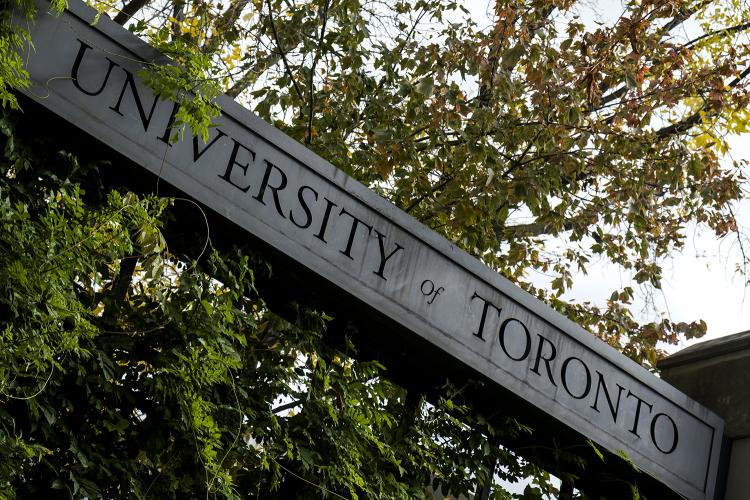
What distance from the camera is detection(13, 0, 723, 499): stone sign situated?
12.9 feet

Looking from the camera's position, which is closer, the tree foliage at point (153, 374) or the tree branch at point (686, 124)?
the tree foliage at point (153, 374)

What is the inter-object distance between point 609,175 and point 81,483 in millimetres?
5306

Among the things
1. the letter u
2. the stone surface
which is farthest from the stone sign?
the stone surface

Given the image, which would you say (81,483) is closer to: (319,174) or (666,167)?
(319,174)

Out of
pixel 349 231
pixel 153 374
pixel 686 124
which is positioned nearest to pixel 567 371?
pixel 349 231

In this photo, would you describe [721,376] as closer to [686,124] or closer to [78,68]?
[686,124]

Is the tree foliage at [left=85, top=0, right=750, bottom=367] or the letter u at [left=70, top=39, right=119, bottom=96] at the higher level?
the tree foliage at [left=85, top=0, right=750, bottom=367]

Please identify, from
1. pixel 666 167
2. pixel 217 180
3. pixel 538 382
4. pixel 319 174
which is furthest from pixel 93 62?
pixel 666 167

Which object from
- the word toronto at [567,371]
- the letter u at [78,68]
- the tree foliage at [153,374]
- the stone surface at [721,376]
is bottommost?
the tree foliage at [153,374]

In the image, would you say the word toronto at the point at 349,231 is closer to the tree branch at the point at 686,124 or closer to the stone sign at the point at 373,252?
the stone sign at the point at 373,252

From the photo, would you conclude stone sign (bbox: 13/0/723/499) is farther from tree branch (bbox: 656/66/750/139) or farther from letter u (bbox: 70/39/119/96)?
tree branch (bbox: 656/66/750/139)

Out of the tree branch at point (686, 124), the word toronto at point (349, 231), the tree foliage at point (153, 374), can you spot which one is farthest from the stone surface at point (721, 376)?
the tree branch at point (686, 124)

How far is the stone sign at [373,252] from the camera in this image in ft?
12.9

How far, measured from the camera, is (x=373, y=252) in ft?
14.4
